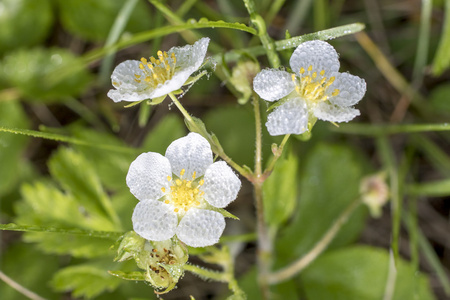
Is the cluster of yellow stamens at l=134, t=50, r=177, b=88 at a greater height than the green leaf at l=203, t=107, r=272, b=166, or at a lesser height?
lesser

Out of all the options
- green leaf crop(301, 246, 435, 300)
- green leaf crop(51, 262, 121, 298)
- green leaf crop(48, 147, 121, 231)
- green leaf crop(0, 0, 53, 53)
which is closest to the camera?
green leaf crop(51, 262, 121, 298)

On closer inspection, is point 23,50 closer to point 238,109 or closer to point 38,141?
point 38,141

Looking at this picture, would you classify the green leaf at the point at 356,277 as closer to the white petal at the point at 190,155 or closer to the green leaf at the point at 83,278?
the green leaf at the point at 83,278

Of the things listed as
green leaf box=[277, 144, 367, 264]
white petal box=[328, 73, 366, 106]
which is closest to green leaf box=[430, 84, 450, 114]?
green leaf box=[277, 144, 367, 264]

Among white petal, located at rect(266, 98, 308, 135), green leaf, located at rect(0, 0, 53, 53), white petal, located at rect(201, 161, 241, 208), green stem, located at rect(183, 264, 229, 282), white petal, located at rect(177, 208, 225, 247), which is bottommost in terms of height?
green stem, located at rect(183, 264, 229, 282)

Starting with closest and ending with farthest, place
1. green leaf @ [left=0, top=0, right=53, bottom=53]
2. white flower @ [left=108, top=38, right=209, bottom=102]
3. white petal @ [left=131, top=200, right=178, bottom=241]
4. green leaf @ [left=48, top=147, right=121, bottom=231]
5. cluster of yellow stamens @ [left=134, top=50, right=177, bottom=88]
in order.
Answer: white petal @ [left=131, top=200, right=178, bottom=241] < white flower @ [left=108, top=38, right=209, bottom=102] < cluster of yellow stamens @ [left=134, top=50, right=177, bottom=88] < green leaf @ [left=48, top=147, right=121, bottom=231] < green leaf @ [left=0, top=0, right=53, bottom=53]

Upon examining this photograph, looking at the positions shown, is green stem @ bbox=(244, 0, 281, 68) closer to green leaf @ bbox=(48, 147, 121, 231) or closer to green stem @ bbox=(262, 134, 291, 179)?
green stem @ bbox=(262, 134, 291, 179)

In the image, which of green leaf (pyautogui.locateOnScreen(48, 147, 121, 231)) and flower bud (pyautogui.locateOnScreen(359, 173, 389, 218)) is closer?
green leaf (pyautogui.locateOnScreen(48, 147, 121, 231))

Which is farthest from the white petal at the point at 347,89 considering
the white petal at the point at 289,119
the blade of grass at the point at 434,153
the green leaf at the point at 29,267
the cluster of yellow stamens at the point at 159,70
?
the green leaf at the point at 29,267
